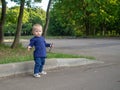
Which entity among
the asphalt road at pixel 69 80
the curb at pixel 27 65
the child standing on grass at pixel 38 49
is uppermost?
the child standing on grass at pixel 38 49

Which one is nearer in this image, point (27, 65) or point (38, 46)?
point (38, 46)

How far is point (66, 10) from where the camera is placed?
5097cm

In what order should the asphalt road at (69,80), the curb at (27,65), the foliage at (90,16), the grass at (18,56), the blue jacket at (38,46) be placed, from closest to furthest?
the asphalt road at (69,80), the curb at (27,65), the blue jacket at (38,46), the grass at (18,56), the foliage at (90,16)

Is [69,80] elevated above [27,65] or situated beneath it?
situated beneath

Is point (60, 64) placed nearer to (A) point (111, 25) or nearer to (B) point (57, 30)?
(A) point (111, 25)

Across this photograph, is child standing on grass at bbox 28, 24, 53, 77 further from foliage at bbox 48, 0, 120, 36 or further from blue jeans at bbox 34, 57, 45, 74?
foliage at bbox 48, 0, 120, 36

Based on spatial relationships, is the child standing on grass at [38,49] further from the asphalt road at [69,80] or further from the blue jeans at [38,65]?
the asphalt road at [69,80]

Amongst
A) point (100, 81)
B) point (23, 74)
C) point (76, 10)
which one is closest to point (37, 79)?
point (23, 74)

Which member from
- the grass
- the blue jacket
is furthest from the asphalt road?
the grass

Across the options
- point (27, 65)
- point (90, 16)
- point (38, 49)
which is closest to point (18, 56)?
point (27, 65)

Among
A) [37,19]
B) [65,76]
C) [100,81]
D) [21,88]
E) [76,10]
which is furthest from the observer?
[37,19]

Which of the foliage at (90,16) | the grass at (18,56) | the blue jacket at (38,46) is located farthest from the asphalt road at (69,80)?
the foliage at (90,16)

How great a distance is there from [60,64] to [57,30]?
169 ft

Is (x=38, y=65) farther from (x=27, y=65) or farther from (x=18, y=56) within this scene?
(x=18, y=56)
